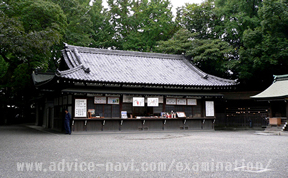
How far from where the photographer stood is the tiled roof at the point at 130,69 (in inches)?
699

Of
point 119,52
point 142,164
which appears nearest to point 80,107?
point 119,52

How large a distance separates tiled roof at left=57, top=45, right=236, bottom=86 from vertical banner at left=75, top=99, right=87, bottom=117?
5.34 feet

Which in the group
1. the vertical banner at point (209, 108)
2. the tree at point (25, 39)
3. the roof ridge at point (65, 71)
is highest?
the tree at point (25, 39)

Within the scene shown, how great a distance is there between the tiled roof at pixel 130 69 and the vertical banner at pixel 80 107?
5.34 ft

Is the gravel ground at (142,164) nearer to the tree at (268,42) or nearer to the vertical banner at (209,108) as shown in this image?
the vertical banner at (209,108)

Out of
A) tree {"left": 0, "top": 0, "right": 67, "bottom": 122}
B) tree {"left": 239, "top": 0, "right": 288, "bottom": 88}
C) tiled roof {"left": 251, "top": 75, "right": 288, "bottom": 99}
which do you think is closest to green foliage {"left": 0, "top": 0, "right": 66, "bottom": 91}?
tree {"left": 0, "top": 0, "right": 67, "bottom": 122}

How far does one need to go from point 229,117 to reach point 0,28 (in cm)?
Answer: 1980

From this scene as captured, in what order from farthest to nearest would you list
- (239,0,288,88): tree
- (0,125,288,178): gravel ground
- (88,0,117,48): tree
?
(88,0,117,48): tree < (239,0,288,88): tree < (0,125,288,178): gravel ground

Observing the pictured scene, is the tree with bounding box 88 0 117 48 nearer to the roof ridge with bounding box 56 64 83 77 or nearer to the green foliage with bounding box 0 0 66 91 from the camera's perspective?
the green foliage with bounding box 0 0 66 91

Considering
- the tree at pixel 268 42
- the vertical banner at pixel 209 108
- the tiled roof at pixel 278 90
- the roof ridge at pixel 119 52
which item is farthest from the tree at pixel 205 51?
the vertical banner at pixel 209 108

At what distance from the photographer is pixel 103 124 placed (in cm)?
1761

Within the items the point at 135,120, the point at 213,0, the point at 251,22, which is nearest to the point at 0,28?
the point at 135,120

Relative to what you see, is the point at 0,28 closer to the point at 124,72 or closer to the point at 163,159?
the point at 124,72

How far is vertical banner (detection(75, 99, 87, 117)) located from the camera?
1689cm
